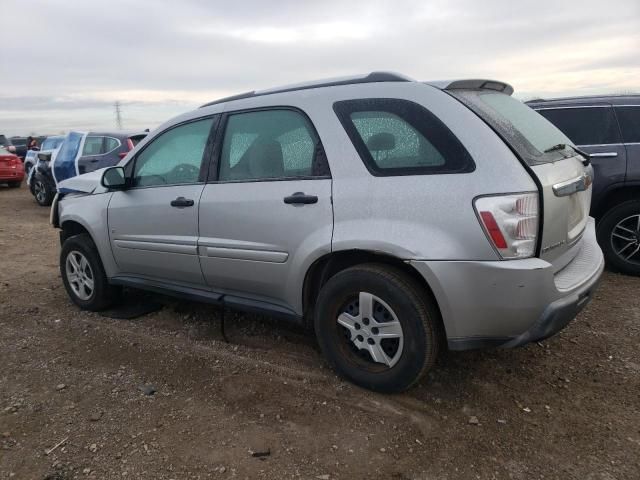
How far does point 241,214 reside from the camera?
334 cm

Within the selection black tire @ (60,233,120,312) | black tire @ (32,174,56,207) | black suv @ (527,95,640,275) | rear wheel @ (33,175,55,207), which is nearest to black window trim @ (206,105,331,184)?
black tire @ (60,233,120,312)

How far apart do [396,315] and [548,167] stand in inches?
43.9

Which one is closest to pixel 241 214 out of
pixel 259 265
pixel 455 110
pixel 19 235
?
pixel 259 265

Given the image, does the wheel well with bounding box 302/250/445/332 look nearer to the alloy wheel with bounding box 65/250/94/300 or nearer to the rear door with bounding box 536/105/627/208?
the alloy wheel with bounding box 65/250/94/300

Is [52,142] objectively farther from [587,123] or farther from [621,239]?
[621,239]

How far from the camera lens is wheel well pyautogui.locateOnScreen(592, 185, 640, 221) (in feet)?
16.7

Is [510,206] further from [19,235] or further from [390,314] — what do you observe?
[19,235]

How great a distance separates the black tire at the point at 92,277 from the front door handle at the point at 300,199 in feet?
7.34

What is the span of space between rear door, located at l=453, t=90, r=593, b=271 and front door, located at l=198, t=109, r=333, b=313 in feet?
3.22

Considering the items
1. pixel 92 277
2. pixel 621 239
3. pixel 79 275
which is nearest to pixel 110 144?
pixel 79 275

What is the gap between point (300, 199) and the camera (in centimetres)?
306

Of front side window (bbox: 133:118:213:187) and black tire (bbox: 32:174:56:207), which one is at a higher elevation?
front side window (bbox: 133:118:213:187)

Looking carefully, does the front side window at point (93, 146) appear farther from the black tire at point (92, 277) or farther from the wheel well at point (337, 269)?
the wheel well at point (337, 269)

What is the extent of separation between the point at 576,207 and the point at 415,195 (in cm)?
101
